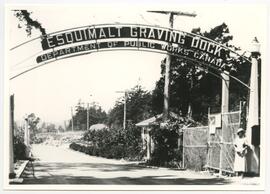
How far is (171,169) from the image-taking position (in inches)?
868

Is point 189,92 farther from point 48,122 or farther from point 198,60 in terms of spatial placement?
point 48,122

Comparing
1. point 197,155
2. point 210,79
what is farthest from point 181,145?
point 210,79

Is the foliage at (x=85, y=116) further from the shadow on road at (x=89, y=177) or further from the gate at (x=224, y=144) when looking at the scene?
the gate at (x=224, y=144)

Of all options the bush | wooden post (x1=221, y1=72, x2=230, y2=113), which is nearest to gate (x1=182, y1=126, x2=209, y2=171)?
wooden post (x1=221, y1=72, x2=230, y2=113)

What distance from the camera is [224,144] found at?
66.6 ft

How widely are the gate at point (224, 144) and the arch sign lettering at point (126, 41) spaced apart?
72.6 inches

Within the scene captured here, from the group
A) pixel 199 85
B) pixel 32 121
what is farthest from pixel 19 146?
pixel 199 85

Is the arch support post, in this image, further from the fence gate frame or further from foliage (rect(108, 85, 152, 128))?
foliage (rect(108, 85, 152, 128))

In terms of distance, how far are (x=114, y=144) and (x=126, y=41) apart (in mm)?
7455

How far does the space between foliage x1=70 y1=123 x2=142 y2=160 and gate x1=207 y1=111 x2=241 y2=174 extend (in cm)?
295

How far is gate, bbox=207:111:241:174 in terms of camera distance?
65.0 ft

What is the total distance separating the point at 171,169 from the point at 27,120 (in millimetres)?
4769

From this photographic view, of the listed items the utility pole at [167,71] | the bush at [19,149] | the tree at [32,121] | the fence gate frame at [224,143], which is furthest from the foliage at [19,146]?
the fence gate frame at [224,143]
